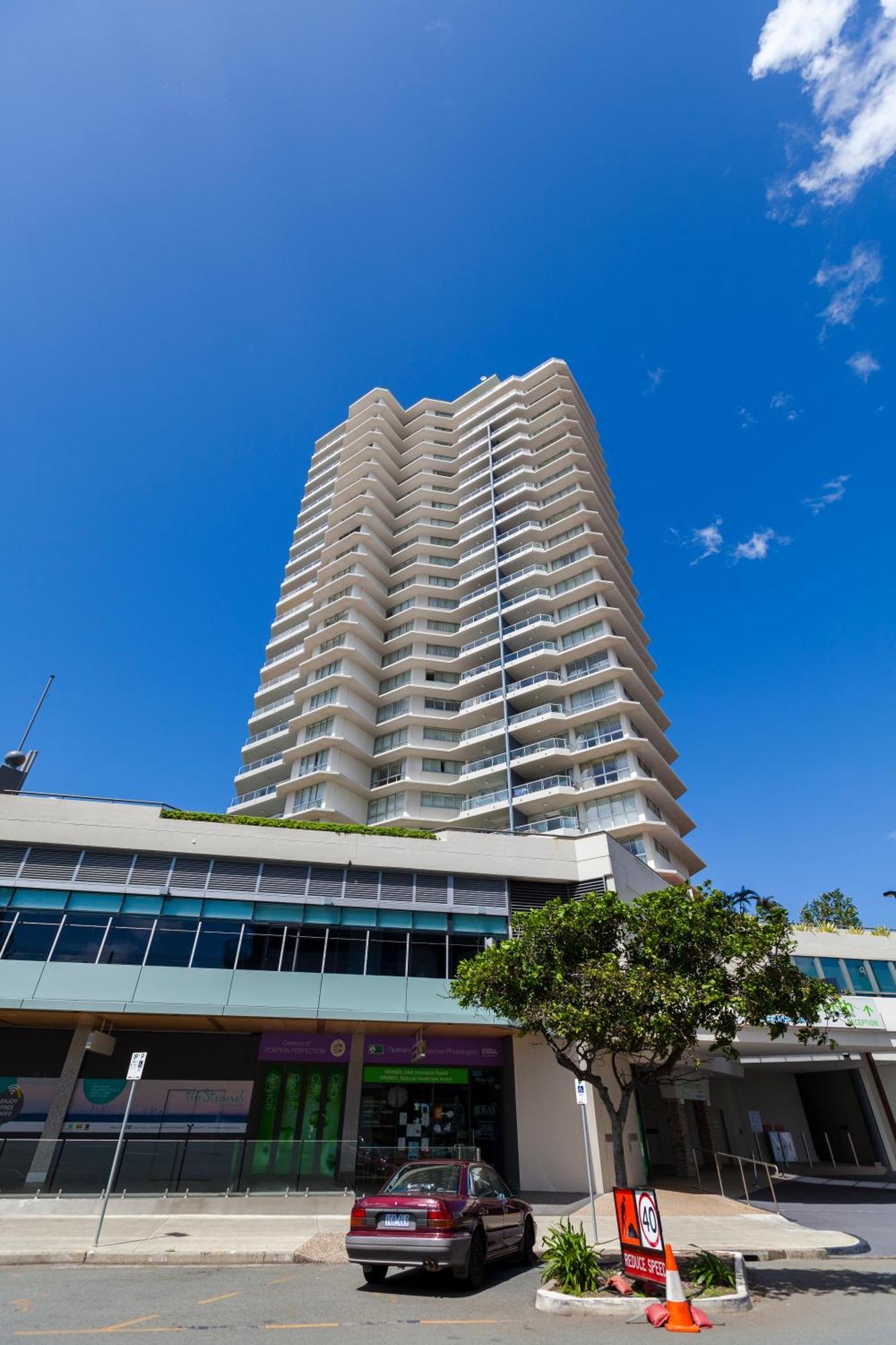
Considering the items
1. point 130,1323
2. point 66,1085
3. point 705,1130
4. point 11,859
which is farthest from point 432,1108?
point 130,1323

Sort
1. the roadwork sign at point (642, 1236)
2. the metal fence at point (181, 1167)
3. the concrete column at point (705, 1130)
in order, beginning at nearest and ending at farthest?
1. the roadwork sign at point (642, 1236)
2. the metal fence at point (181, 1167)
3. the concrete column at point (705, 1130)

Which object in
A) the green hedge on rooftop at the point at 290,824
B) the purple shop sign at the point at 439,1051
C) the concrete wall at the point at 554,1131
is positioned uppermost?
the green hedge on rooftop at the point at 290,824

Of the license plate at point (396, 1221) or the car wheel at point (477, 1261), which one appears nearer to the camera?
the license plate at point (396, 1221)

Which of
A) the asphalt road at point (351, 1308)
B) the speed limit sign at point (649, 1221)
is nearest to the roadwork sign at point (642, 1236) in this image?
Result: the speed limit sign at point (649, 1221)

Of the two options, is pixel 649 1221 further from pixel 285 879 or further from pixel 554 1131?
pixel 285 879

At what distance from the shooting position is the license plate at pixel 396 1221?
9.36 m

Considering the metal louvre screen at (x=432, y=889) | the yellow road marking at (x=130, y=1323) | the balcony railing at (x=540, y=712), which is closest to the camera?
the yellow road marking at (x=130, y=1323)

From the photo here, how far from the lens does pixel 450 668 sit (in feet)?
178

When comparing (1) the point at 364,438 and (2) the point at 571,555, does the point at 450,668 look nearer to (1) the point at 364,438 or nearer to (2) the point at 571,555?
(2) the point at 571,555

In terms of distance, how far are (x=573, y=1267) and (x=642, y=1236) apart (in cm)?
102

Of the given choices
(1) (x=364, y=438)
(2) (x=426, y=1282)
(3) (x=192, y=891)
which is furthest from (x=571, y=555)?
(2) (x=426, y=1282)

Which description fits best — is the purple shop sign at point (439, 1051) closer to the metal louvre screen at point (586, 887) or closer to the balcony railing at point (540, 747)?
the metal louvre screen at point (586, 887)

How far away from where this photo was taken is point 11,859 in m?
21.0

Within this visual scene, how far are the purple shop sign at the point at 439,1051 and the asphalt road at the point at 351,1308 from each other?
34.2ft
